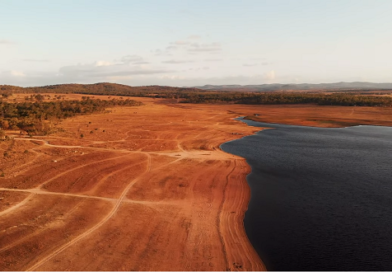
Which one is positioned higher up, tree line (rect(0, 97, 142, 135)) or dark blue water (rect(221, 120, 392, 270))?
tree line (rect(0, 97, 142, 135))

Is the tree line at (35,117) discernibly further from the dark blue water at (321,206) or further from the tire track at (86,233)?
the dark blue water at (321,206)

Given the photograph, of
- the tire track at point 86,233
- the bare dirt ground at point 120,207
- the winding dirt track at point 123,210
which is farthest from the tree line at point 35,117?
the tire track at point 86,233

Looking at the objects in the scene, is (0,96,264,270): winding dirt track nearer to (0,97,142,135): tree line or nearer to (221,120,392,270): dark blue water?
(221,120,392,270): dark blue water

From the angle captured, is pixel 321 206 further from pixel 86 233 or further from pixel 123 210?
pixel 86 233

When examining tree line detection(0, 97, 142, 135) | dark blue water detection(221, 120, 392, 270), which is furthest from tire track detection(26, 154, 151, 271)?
tree line detection(0, 97, 142, 135)

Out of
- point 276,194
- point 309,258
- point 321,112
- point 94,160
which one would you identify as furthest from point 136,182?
point 321,112
